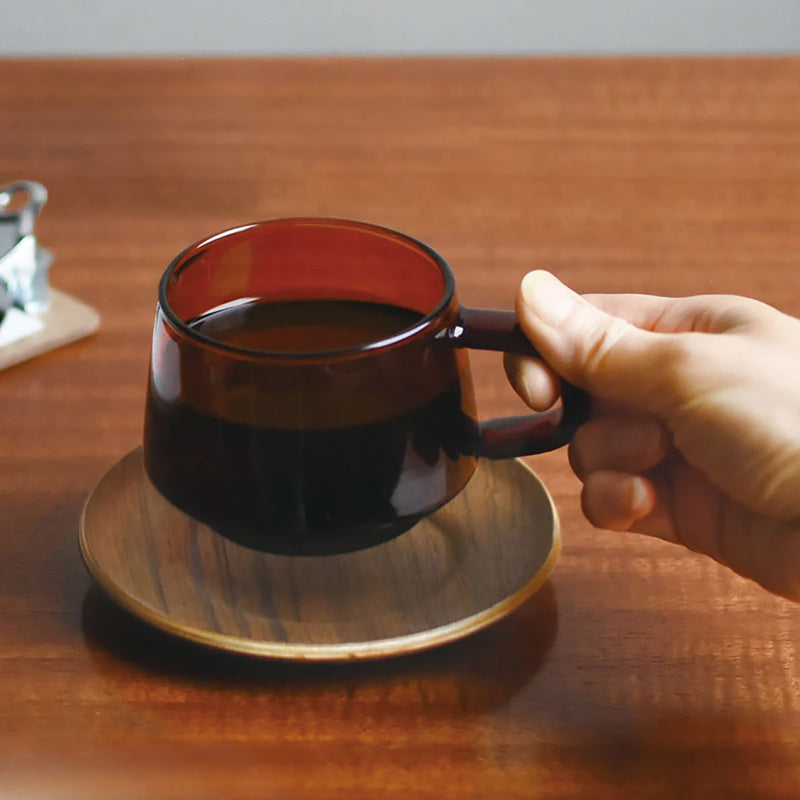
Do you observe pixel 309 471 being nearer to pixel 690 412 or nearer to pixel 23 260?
pixel 690 412

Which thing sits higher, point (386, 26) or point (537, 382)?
point (537, 382)

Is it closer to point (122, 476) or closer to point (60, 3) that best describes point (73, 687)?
point (122, 476)

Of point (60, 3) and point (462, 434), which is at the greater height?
point (462, 434)

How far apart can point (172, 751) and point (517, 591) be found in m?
0.14

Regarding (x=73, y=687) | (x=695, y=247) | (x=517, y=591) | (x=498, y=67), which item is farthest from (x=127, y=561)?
(x=498, y=67)

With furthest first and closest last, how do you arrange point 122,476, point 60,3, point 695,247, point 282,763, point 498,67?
1. point 60,3
2. point 498,67
3. point 695,247
4. point 122,476
5. point 282,763

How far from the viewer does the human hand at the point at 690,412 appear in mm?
438

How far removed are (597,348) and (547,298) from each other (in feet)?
0.10

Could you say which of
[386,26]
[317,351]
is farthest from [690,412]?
[386,26]

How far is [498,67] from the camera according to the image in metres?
1.04

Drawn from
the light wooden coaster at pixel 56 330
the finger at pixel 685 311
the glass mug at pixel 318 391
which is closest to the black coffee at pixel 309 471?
the glass mug at pixel 318 391

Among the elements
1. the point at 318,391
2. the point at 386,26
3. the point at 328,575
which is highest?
the point at 318,391

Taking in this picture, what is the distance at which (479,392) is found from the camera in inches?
24.5

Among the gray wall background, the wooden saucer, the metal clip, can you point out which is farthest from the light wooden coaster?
the gray wall background
